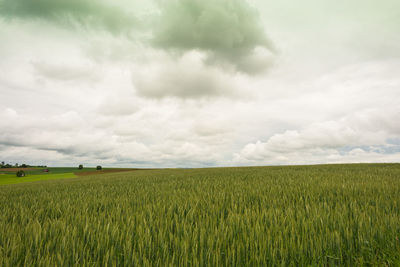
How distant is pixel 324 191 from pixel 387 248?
9.61 ft

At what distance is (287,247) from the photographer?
6.19 ft

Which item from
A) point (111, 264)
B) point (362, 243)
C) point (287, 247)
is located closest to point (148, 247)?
point (111, 264)

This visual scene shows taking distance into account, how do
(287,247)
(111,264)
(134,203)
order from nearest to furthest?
(111,264) → (287,247) → (134,203)

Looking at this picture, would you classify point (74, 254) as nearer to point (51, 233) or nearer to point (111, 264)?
point (111, 264)

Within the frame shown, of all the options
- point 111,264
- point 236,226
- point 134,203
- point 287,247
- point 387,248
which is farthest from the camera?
point 134,203

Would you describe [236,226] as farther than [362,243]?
Yes

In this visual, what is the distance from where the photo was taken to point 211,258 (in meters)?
1.77

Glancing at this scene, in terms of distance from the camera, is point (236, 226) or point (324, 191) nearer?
point (236, 226)

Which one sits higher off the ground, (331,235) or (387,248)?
(331,235)

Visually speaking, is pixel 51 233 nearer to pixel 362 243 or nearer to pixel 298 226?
pixel 298 226

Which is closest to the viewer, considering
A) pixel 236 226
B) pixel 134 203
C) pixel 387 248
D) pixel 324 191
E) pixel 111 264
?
pixel 111 264

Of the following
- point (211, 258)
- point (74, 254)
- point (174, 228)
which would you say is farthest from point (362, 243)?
point (74, 254)

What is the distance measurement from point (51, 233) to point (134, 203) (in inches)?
68.3

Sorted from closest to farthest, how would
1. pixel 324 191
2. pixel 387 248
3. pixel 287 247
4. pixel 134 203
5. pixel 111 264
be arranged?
pixel 111 264
pixel 287 247
pixel 387 248
pixel 134 203
pixel 324 191
